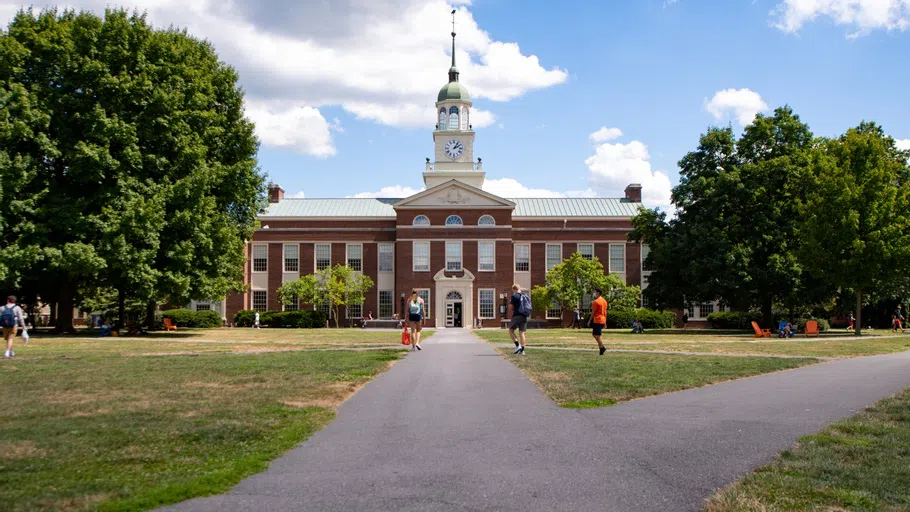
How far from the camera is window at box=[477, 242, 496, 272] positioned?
61219 mm

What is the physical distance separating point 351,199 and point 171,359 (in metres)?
51.8

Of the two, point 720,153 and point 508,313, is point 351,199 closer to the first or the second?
point 508,313

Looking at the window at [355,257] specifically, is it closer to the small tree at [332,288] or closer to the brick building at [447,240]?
the brick building at [447,240]

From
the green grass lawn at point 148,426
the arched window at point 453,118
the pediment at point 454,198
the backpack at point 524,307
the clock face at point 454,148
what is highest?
the arched window at point 453,118

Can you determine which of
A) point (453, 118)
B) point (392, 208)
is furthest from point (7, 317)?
point (453, 118)

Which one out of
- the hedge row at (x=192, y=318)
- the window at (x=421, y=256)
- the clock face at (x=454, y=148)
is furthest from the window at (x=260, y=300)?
the clock face at (x=454, y=148)

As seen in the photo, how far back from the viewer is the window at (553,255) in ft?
210

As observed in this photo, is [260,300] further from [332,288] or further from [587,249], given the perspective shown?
Result: [587,249]

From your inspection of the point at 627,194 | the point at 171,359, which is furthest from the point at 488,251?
the point at 171,359

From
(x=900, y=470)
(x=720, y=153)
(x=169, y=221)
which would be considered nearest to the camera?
(x=900, y=470)

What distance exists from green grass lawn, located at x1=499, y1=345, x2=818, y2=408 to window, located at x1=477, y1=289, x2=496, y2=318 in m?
39.9

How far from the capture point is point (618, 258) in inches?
2527

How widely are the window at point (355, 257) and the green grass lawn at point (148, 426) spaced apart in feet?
158

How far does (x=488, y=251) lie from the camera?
61.3 m
